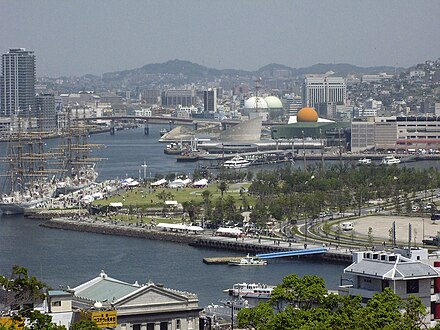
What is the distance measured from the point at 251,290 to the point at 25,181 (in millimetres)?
35651

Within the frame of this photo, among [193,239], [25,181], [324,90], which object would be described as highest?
[324,90]

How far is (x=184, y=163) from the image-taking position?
3157 inches

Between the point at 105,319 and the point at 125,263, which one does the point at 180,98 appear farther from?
the point at 105,319

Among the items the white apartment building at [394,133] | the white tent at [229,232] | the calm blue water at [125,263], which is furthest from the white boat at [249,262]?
the white apartment building at [394,133]

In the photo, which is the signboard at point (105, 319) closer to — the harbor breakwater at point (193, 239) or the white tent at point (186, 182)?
the harbor breakwater at point (193, 239)

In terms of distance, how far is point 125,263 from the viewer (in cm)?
3691

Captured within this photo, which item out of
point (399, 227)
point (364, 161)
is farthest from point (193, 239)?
point (364, 161)

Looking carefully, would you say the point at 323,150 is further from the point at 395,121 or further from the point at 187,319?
the point at 187,319

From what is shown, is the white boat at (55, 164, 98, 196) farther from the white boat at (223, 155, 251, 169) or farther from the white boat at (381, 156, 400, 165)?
the white boat at (381, 156, 400, 165)

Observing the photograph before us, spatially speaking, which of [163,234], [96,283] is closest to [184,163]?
[163,234]

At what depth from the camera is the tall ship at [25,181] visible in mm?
55188

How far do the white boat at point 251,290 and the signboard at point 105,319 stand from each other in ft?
24.4

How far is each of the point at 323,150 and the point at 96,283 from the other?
63722 mm

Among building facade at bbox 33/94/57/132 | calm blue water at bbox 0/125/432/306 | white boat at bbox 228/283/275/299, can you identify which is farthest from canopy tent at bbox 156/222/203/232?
building facade at bbox 33/94/57/132
